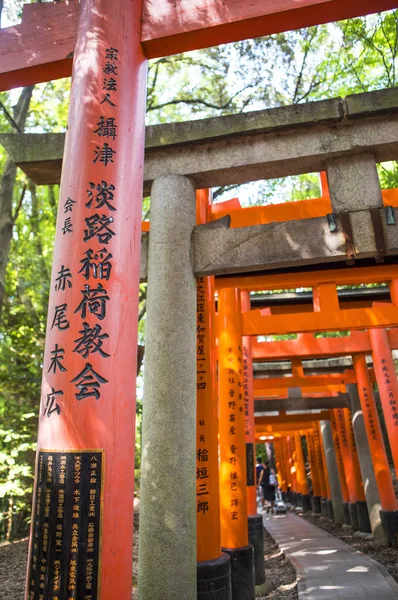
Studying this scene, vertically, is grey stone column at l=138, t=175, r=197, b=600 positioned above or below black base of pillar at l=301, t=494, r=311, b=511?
above

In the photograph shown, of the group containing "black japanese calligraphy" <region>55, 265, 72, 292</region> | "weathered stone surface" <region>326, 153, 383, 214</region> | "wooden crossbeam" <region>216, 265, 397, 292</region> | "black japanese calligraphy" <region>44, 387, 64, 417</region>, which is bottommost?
"black japanese calligraphy" <region>44, 387, 64, 417</region>

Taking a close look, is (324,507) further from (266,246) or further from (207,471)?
(266,246)

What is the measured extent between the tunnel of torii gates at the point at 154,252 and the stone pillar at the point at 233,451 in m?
0.05

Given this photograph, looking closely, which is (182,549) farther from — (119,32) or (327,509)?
(327,509)

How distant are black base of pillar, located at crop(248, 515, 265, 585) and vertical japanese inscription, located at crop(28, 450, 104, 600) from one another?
568cm

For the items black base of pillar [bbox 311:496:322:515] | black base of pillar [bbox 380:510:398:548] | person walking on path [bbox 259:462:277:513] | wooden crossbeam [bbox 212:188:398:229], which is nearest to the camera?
wooden crossbeam [bbox 212:188:398:229]

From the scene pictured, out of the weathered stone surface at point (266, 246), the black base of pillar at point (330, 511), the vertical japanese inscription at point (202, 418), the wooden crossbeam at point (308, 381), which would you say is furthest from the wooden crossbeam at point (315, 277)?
the black base of pillar at point (330, 511)

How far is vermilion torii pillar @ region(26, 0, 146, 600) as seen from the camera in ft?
7.77

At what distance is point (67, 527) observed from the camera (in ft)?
7.72

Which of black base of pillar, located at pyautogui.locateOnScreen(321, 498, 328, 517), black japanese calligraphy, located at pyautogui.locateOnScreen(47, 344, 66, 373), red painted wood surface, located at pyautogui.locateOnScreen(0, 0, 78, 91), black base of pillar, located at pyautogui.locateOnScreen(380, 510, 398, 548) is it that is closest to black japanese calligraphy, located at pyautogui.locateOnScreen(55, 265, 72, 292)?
black japanese calligraphy, located at pyautogui.locateOnScreen(47, 344, 66, 373)

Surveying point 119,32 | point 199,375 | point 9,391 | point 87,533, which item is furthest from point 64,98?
point 87,533

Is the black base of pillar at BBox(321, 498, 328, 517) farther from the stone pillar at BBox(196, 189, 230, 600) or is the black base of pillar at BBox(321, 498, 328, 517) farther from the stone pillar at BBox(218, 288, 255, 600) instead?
the stone pillar at BBox(196, 189, 230, 600)

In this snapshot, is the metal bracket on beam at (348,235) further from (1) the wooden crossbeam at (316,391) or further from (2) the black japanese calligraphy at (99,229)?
(1) the wooden crossbeam at (316,391)

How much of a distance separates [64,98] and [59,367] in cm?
989
